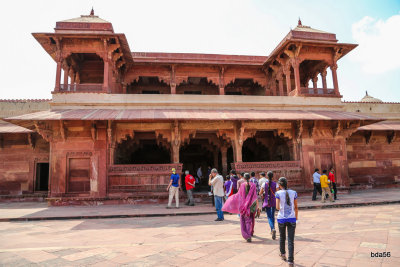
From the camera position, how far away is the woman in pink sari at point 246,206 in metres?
4.70

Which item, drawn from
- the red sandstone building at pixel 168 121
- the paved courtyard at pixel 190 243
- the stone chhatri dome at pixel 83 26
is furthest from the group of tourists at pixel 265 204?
the stone chhatri dome at pixel 83 26

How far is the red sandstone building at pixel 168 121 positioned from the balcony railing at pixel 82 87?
1.8 inches

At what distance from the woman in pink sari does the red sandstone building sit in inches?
219

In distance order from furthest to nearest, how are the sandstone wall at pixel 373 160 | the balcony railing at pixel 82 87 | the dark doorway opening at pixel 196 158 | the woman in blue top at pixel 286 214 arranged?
1. the dark doorway opening at pixel 196 158
2. the sandstone wall at pixel 373 160
3. the balcony railing at pixel 82 87
4. the woman in blue top at pixel 286 214

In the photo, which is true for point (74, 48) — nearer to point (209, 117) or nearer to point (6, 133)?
point (6, 133)

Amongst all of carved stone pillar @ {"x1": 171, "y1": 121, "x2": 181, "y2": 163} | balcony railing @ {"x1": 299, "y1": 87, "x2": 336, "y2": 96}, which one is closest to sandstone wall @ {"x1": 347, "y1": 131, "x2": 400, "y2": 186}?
balcony railing @ {"x1": 299, "y1": 87, "x2": 336, "y2": 96}

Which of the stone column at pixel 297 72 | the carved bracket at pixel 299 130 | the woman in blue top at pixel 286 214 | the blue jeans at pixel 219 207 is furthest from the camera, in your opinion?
the stone column at pixel 297 72

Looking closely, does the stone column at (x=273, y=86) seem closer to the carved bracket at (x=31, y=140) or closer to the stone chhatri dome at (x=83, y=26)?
the stone chhatri dome at (x=83, y=26)

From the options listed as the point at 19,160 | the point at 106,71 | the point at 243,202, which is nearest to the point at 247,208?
the point at 243,202

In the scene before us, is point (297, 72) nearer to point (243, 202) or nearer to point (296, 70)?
point (296, 70)

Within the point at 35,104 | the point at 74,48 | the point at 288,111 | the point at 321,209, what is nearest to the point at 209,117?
the point at 288,111

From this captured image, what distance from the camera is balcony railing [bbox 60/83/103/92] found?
11606mm

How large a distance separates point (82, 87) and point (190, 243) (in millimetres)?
9996

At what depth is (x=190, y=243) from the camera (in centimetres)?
459
